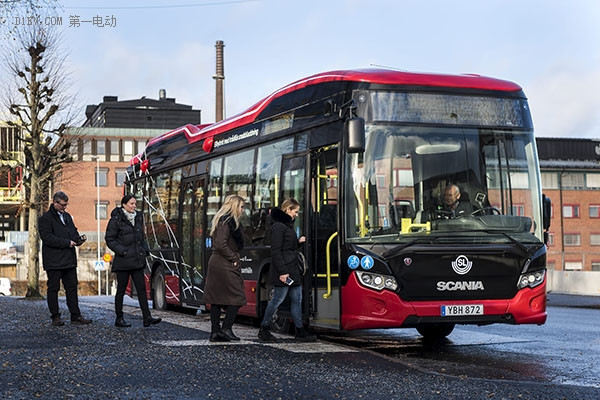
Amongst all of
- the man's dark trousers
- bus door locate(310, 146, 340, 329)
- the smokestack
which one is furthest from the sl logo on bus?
the smokestack

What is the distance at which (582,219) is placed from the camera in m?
77.7

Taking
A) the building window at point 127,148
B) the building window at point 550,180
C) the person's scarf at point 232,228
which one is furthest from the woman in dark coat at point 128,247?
the building window at point 127,148

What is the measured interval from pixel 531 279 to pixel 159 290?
9774mm

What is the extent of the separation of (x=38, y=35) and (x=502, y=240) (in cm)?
2307

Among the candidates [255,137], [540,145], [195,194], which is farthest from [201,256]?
[540,145]

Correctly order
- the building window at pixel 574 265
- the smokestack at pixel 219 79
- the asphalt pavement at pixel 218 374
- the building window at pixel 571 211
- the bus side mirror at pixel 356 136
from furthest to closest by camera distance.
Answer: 1. the building window at pixel 571 211
2. the building window at pixel 574 265
3. the smokestack at pixel 219 79
4. the bus side mirror at pixel 356 136
5. the asphalt pavement at pixel 218 374

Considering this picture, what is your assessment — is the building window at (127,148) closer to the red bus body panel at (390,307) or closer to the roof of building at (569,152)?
the roof of building at (569,152)

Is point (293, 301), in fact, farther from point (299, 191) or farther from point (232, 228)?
point (299, 191)

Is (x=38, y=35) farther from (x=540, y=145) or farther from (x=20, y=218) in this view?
(x=20, y=218)

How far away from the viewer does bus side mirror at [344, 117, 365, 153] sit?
11.2m

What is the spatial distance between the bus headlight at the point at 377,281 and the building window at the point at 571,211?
68.1 m

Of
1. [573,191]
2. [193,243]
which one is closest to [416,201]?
[193,243]

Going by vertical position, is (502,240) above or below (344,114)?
below

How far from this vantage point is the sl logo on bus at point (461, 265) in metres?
11.5
